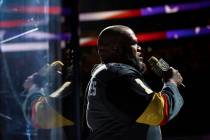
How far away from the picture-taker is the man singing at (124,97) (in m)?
1.82

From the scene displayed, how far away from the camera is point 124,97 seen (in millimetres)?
1824

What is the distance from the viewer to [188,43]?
4.21 meters

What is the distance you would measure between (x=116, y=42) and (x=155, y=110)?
0.31 metres

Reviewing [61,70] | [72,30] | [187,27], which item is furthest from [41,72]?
[187,27]

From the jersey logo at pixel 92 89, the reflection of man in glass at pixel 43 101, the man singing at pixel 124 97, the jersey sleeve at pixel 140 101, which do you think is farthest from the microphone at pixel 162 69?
the reflection of man in glass at pixel 43 101

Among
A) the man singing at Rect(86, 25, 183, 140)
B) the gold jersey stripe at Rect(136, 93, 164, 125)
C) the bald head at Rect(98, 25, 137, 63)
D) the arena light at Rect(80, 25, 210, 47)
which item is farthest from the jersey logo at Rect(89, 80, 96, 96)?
the arena light at Rect(80, 25, 210, 47)

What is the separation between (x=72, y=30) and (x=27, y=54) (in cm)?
40

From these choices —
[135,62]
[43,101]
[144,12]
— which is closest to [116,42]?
[135,62]

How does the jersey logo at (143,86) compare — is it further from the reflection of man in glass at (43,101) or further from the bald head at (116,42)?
→ the reflection of man in glass at (43,101)

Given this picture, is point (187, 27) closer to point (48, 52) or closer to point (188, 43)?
point (188, 43)

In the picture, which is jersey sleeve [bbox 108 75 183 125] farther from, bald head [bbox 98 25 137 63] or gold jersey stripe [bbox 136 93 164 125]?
bald head [bbox 98 25 137 63]

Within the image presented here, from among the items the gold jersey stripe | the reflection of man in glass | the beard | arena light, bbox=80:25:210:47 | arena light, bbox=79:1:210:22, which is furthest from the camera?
arena light, bbox=80:25:210:47

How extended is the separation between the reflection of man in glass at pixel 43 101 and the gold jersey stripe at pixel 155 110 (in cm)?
58

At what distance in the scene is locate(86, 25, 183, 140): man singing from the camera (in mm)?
1816
